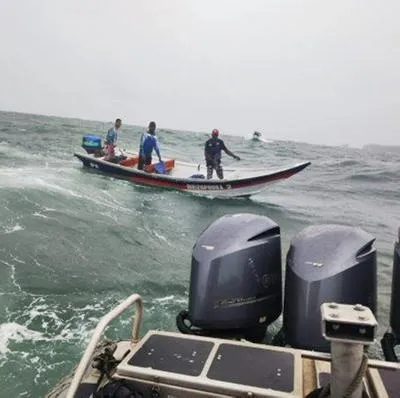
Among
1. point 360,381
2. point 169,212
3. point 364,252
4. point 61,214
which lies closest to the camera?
point 360,381

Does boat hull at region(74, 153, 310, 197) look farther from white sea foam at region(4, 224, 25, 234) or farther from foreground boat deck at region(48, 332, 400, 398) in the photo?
foreground boat deck at region(48, 332, 400, 398)

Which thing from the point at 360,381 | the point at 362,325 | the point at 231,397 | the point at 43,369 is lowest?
the point at 43,369

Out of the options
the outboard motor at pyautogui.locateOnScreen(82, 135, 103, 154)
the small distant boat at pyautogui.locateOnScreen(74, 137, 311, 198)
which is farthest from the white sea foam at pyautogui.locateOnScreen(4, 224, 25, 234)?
the outboard motor at pyautogui.locateOnScreen(82, 135, 103, 154)

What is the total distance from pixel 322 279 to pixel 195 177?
11825 mm

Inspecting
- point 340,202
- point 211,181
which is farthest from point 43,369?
point 340,202

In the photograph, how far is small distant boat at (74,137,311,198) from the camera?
1362 centimetres

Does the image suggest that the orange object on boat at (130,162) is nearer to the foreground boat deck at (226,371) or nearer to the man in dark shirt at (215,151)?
the man in dark shirt at (215,151)

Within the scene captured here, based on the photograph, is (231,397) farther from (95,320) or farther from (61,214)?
(61,214)

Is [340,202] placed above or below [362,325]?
below

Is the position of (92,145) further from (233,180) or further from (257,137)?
(257,137)

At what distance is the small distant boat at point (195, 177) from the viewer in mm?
13625

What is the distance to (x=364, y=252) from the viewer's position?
2992 millimetres

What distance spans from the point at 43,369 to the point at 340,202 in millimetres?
13797

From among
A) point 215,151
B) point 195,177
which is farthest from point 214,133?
point 195,177
